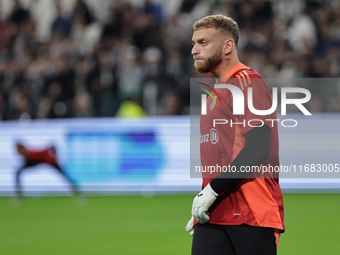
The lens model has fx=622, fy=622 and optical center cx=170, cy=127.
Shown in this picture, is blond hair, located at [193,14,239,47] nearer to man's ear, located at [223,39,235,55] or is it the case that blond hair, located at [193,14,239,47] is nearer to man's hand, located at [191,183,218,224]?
man's ear, located at [223,39,235,55]

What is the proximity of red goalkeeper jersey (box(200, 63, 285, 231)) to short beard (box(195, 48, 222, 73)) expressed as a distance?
0.50 ft

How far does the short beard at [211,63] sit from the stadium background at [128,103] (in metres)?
5.07

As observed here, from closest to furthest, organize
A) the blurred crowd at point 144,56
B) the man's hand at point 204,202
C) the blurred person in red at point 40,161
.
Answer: the man's hand at point 204,202
the blurred person in red at point 40,161
the blurred crowd at point 144,56

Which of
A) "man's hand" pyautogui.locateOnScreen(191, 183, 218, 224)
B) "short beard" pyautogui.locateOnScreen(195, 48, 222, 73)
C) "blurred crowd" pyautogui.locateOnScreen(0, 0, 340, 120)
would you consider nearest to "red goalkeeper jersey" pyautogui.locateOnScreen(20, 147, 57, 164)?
"blurred crowd" pyautogui.locateOnScreen(0, 0, 340, 120)

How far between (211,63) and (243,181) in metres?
0.81

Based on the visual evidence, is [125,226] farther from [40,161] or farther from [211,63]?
[211,63]

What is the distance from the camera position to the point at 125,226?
31.5ft

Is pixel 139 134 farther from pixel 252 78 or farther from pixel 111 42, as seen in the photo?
pixel 252 78

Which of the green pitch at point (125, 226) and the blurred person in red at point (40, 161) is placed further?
the blurred person in red at point (40, 161)

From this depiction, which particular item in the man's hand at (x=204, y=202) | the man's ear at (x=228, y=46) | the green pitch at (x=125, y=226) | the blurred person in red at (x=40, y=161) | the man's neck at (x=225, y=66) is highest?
the man's ear at (x=228, y=46)

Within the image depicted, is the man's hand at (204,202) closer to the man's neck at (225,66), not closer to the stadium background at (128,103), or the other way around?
the man's neck at (225,66)

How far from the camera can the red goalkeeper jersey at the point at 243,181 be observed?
12.8 feet

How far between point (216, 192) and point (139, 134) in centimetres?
894

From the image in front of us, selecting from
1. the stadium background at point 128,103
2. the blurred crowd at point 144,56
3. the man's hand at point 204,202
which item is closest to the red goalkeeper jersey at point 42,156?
the stadium background at point 128,103
